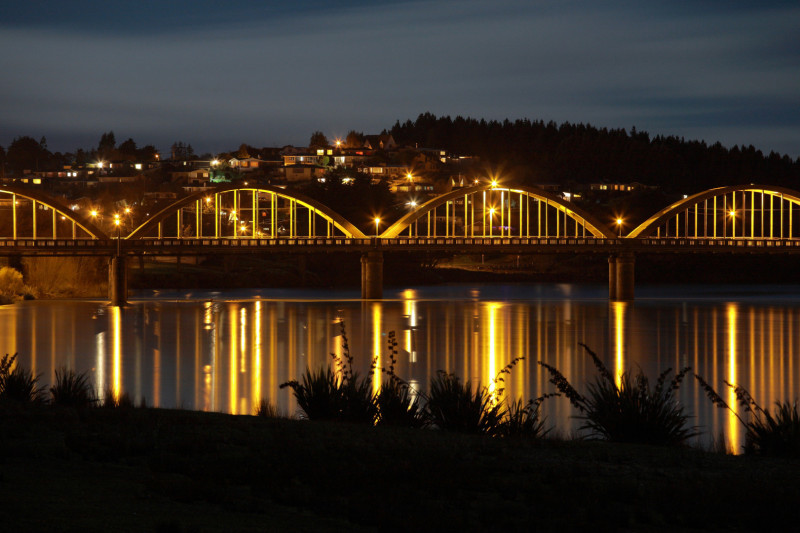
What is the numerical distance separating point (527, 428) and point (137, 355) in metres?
27.6

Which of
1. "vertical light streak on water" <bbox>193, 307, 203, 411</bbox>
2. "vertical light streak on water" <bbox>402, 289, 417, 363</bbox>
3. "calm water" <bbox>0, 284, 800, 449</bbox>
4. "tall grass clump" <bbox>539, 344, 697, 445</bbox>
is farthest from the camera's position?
"vertical light streak on water" <bbox>402, 289, 417, 363</bbox>

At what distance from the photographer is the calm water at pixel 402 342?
28953mm

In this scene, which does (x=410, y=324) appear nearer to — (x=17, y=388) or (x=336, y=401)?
(x=17, y=388)

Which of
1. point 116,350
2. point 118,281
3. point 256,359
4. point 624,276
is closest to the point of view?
point 256,359

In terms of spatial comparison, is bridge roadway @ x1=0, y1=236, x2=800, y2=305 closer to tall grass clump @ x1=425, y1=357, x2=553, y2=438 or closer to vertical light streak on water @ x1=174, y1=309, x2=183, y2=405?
vertical light streak on water @ x1=174, y1=309, x2=183, y2=405

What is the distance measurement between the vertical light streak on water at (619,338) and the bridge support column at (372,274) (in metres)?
20.4

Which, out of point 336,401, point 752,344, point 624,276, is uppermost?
point 624,276

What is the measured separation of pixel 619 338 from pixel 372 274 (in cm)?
4302

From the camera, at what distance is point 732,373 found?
3547 cm

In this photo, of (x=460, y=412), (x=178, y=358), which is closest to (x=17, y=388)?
(x=460, y=412)

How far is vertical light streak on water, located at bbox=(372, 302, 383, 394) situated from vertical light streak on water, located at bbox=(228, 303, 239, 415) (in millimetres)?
3386

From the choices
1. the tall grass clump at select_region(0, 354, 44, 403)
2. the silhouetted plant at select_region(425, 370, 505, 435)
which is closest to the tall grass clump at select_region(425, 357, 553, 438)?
the silhouetted plant at select_region(425, 370, 505, 435)

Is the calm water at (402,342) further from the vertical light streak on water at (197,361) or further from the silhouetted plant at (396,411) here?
the silhouetted plant at (396,411)

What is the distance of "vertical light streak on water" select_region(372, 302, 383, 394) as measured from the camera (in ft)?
89.8
